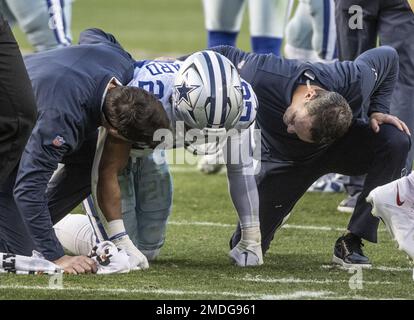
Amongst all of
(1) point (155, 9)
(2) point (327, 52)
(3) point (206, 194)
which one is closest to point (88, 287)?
(3) point (206, 194)

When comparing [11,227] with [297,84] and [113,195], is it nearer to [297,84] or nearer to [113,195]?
[113,195]

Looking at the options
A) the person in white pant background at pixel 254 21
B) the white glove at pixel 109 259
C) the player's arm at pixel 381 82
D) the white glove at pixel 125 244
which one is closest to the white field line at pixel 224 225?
the player's arm at pixel 381 82

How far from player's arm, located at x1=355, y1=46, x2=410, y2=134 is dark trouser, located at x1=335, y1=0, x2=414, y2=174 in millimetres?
616

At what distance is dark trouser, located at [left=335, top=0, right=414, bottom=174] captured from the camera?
6.78 meters

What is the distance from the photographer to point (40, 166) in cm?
516

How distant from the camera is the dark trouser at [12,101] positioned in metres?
4.72

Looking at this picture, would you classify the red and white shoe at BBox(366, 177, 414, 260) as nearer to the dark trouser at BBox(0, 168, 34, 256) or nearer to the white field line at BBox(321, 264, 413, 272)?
the white field line at BBox(321, 264, 413, 272)

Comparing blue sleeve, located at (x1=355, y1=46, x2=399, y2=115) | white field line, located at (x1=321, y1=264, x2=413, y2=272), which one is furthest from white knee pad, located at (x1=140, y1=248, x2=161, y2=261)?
blue sleeve, located at (x1=355, y1=46, x2=399, y2=115)

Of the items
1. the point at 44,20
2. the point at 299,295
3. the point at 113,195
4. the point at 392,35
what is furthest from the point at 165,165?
the point at 44,20

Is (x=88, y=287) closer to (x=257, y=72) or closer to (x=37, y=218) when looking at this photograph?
(x=37, y=218)

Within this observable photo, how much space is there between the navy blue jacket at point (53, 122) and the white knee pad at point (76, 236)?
0.67 m

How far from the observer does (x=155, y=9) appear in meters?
20.9

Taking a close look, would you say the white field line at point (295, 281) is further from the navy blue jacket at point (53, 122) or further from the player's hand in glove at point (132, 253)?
the navy blue jacket at point (53, 122)

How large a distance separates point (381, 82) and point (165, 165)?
119cm
